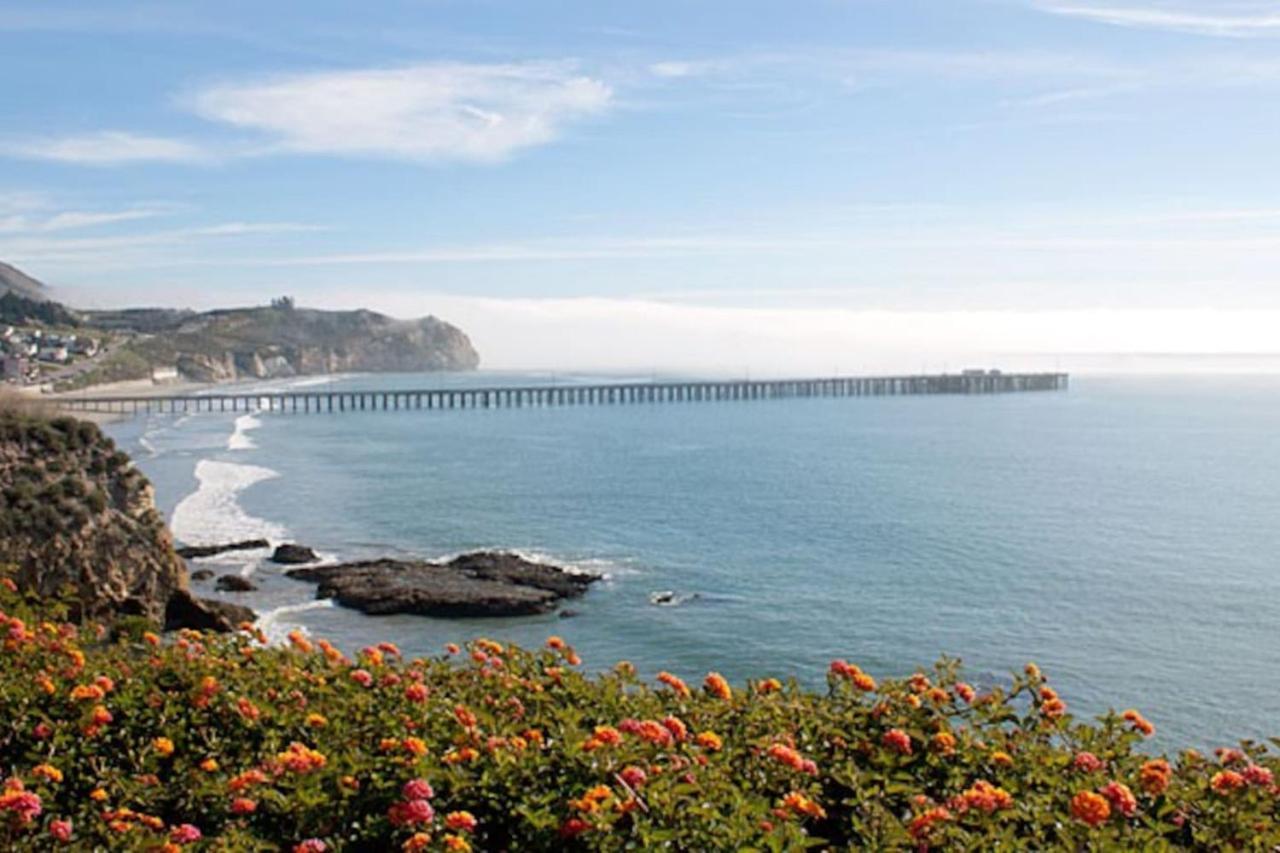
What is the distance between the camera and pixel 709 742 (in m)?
6.48

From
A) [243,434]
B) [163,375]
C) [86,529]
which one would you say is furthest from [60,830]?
[163,375]

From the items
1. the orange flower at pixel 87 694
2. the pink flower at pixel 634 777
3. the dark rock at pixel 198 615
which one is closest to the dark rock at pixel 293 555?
the dark rock at pixel 198 615

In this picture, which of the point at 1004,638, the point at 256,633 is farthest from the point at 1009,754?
the point at 1004,638

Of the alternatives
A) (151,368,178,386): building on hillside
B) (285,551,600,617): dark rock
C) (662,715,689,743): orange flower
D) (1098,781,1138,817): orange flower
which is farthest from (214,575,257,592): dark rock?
(151,368,178,386): building on hillside

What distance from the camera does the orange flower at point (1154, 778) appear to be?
6.12 meters

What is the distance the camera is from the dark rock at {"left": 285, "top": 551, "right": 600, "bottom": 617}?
113 feet

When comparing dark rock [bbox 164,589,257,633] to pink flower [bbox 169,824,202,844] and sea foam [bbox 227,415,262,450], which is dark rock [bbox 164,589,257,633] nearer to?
pink flower [bbox 169,824,202,844]

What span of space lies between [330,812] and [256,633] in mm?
3669

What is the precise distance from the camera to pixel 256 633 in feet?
30.6

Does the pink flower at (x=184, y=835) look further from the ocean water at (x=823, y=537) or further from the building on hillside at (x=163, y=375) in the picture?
the building on hillside at (x=163, y=375)

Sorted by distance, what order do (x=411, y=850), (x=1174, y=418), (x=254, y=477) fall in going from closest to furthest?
(x=411, y=850)
(x=254, y=477)
(x=1174, y=418)

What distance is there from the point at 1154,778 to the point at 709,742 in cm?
222

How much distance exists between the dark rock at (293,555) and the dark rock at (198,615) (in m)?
10.1

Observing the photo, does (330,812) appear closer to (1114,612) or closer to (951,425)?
(1114,612)
